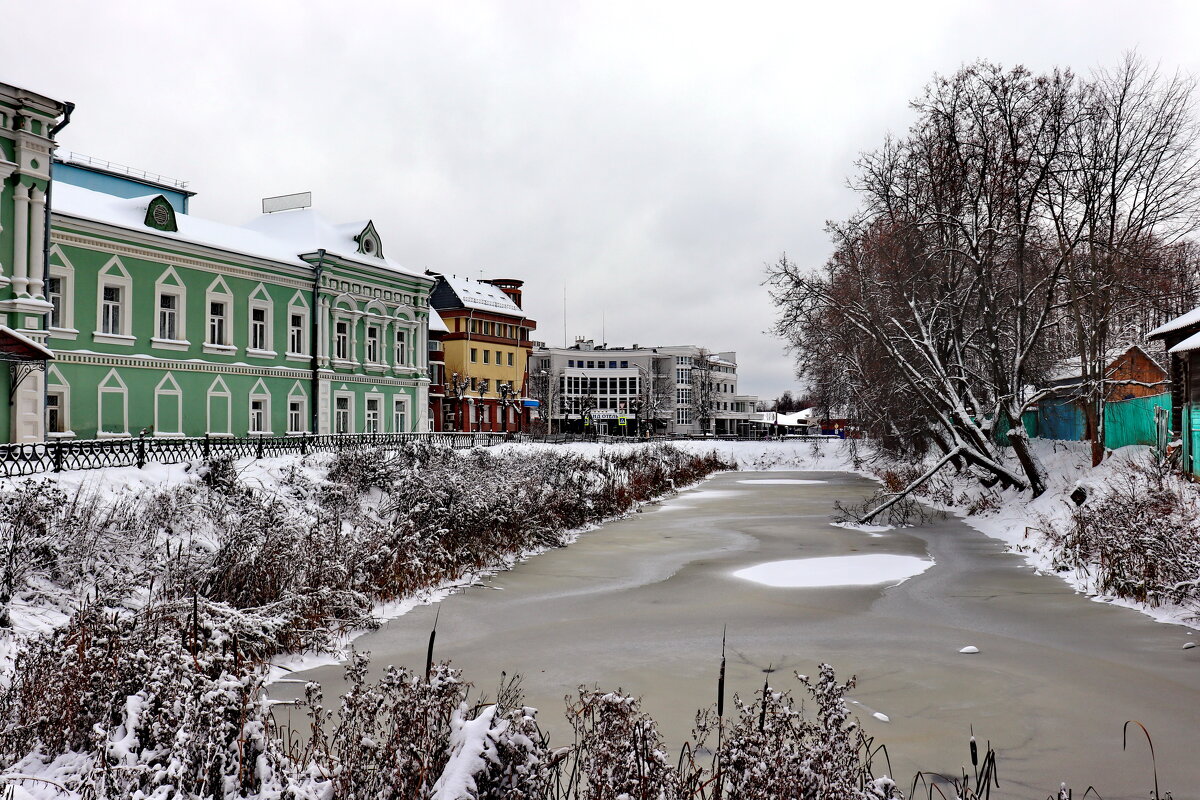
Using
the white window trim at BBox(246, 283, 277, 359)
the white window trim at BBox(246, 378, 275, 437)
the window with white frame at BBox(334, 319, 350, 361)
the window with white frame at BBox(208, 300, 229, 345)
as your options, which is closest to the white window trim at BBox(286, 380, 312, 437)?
the white window trim at BBox(246, 378, 275, 437)

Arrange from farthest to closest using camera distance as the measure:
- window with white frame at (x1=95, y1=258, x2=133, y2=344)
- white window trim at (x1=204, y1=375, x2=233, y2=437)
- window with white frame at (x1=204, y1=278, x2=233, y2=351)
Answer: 1. window with white frame at (x1=204, y1=278, x2=233, y2=351)
2. white window trim at (x1=204, y1=375, x2=233, y2=437)
3. window with white frame at (x1=95, y1=258, x2=133, y2=344)

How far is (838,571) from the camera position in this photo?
13.3m

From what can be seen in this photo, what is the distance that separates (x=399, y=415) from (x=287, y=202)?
12.1 meters

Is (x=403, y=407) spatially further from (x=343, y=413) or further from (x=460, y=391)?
(x=460, y=391)

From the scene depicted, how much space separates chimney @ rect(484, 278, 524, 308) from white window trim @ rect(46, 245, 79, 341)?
160ft

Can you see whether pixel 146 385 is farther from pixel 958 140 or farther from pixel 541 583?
pixel 958 140

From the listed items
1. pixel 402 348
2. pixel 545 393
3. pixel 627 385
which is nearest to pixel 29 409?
pixel 402 348

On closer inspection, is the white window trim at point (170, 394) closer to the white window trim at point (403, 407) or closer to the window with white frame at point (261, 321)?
the window with white frame at point (261, 321)

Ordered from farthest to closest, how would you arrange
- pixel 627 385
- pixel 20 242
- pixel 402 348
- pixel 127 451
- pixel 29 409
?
pixel 627 385 → pixel 402 348 → pixel 29 409 → pixel 20 242 → pixel 127 451

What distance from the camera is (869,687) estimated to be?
7.01 m

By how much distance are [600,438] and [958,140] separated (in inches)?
1638

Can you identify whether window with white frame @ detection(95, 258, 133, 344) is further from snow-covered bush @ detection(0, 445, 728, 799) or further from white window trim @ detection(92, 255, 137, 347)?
snow-covered bush @ detection(0, 445, 728, 799)

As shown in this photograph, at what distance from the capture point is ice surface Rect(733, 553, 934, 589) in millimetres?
12281

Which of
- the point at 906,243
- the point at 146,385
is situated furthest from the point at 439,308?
the point at 906,243
